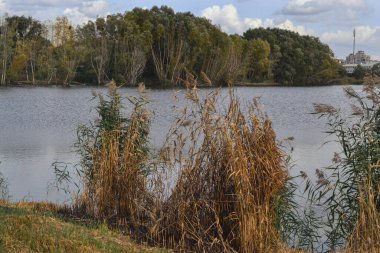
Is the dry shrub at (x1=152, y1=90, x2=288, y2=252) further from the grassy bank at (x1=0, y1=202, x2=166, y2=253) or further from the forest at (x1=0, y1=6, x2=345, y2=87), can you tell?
the forest at (x1=0, y1=6, x2=345, y2=87)

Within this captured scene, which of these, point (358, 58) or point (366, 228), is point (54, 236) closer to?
point (366, 228)

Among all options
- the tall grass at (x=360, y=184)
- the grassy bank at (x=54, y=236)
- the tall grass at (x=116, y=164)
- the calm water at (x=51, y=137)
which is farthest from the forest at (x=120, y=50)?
the grassy bank at (x=54, y=236)

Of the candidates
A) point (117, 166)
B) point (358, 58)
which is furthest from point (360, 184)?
point (358, 58)

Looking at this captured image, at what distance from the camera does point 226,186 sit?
6.94 metres

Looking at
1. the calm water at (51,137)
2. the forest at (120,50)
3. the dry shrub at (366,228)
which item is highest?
the forest at (120,50)

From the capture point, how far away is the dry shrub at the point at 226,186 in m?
6.72

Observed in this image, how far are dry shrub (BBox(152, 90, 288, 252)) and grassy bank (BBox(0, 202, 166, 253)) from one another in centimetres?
66

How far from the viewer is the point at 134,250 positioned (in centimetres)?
634

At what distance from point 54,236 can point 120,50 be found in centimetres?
6645

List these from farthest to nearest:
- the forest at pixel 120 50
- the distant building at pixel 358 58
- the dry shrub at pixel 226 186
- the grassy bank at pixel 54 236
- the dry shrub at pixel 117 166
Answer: the distant building at pixel 358 58, the forest at pixel 120 50, the dry shrub at pixel 117 166, the dry shrub at pixel 226 186, the grassy bank at pixel 54 236

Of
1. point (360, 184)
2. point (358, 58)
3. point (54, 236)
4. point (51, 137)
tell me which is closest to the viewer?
point (54, 236)

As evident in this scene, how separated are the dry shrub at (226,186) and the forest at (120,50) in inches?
2204

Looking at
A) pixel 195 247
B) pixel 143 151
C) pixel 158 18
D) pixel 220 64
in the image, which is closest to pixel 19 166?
pixel 143 151

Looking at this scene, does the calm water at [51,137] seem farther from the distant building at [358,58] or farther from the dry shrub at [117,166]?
the distant building at [358,58]
